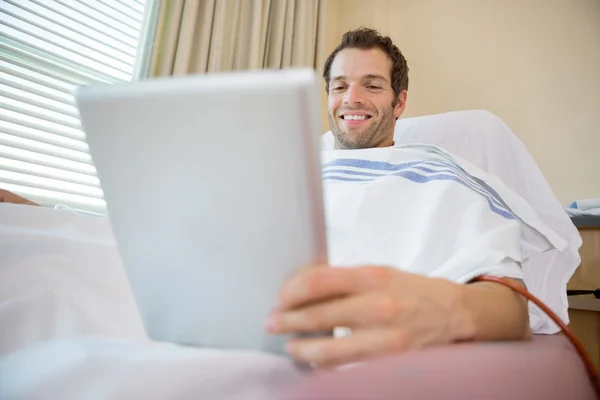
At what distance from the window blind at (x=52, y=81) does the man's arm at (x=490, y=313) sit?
1606mm

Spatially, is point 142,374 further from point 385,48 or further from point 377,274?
point 385,48

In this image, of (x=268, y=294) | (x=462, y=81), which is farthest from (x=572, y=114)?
(x=268, y=294)

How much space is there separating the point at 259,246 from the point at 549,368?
0.39 metres

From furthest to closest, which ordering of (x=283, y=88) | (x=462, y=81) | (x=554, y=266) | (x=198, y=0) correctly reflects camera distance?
Answer: (x=462, y=81)
(x=198, y=0)
(x=554, y=266)
(x=283, y=88)

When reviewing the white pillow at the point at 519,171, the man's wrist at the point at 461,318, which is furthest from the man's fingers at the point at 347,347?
the white pillow at the point at 519,171

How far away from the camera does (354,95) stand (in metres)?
1.32

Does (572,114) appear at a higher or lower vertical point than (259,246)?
higher

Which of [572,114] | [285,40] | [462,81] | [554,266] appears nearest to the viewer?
[554,266]

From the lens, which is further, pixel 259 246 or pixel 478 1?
pixel 478 1

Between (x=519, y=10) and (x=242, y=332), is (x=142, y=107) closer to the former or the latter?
(x=242, y=332)

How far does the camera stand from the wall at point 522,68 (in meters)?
1.76

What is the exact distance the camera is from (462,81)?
2.10 m

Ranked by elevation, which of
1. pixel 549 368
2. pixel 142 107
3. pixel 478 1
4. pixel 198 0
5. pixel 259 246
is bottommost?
pixel 549 368

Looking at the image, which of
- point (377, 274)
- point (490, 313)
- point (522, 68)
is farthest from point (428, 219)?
point (522, 68)
